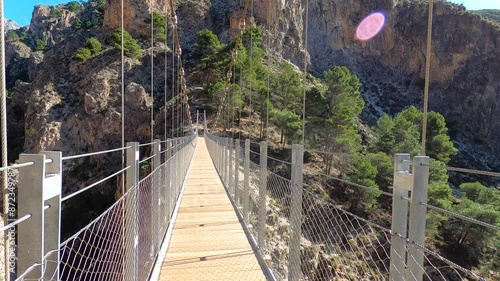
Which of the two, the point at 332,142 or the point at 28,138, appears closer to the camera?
the point at 332,142

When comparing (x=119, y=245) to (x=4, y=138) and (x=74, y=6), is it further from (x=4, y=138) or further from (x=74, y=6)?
(x=74, y=6)

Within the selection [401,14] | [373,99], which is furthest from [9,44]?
[401,14]

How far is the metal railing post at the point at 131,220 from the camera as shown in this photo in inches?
54.4

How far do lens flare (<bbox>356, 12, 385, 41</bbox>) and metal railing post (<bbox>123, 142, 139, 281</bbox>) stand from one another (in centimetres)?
4192

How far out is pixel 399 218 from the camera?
3.20 ft

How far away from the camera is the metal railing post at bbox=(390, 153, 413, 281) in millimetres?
952

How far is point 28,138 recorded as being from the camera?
71.2 ft

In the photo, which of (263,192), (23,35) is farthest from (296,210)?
(23,35)

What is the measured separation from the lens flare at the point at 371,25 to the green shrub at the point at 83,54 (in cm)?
2853

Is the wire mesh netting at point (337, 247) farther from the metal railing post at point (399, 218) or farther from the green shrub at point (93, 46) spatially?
the green shrub at point (93, 46)

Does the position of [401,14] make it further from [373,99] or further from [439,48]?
[373,99]

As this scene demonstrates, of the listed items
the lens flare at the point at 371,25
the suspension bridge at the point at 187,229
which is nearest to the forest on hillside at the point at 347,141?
the suspension bridge at the point at 187,229

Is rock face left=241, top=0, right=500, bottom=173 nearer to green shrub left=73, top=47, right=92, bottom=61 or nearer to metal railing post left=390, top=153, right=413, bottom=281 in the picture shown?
green shrub left=73, top=47, right=92, bottom=61

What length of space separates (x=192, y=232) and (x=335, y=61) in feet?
125
